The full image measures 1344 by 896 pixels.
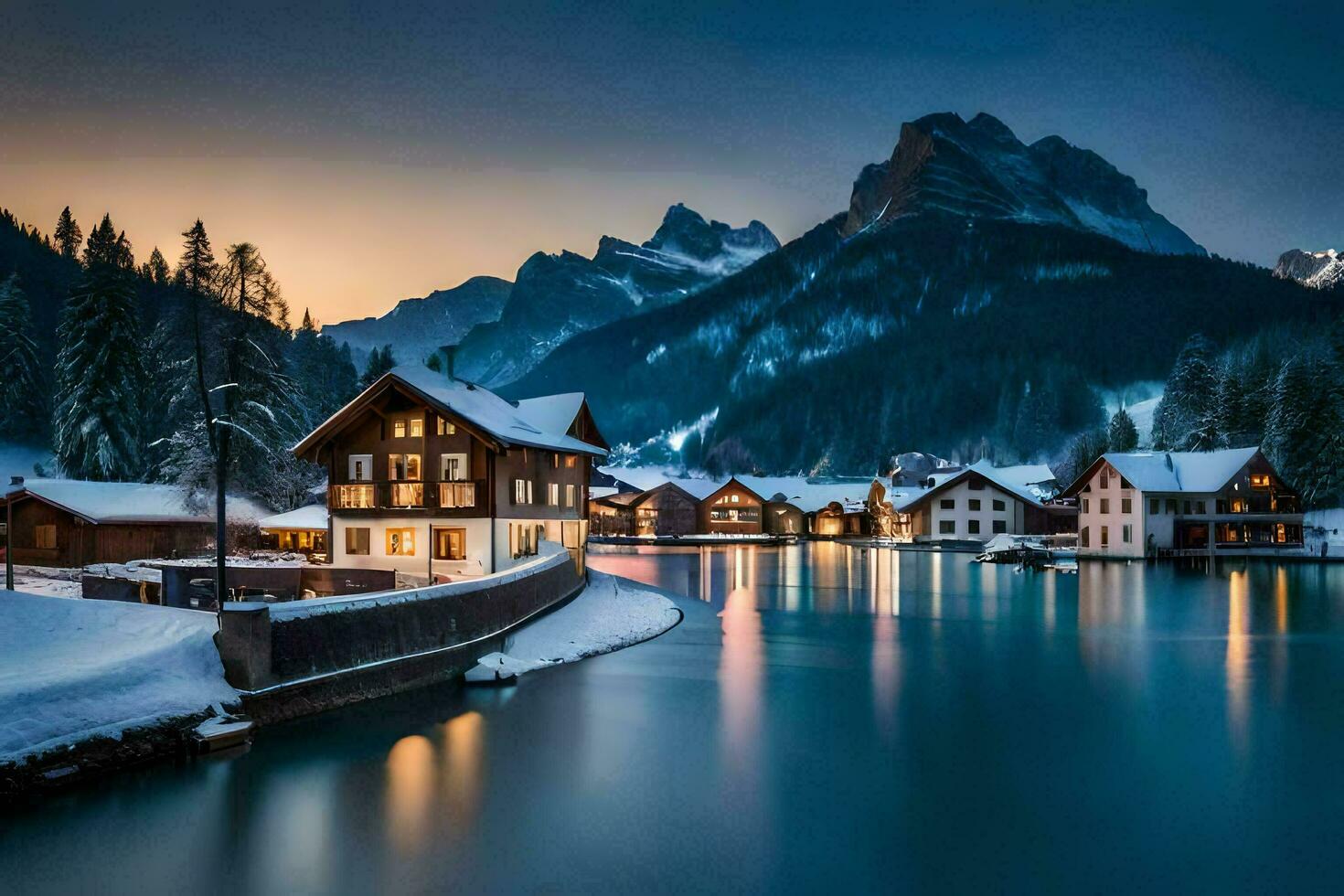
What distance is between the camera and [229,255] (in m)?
33.8

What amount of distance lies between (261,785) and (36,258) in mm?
124304

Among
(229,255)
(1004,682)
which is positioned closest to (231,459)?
(229,255)

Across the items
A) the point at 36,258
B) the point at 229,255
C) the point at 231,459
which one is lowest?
the point at 231,459

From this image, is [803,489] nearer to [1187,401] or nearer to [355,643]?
[1187,401]

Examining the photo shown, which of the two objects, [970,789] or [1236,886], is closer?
[1236,886]

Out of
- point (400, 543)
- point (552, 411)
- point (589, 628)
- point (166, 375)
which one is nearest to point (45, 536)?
point (400, 543)

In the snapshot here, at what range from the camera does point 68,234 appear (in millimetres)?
133125

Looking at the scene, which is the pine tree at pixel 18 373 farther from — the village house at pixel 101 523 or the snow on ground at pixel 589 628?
the snow on ground at pixel 589 628

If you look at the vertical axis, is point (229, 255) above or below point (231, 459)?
above

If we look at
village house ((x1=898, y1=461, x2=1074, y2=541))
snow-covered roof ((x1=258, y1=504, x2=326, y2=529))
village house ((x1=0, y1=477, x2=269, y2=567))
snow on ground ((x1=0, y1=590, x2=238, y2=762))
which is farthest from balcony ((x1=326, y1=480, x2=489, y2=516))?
village house ((x1=898, y1=461, x2=1074, y2=541))

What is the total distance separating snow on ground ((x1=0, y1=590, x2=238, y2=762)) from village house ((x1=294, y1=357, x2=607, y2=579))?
1709 centimetres

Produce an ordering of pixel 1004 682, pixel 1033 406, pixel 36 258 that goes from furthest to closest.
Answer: pixel 1033 406
pixel 36 258
pixel 1004 682

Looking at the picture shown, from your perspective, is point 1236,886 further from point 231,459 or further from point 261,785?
point 231,459

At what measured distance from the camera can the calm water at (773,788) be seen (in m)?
14.2
